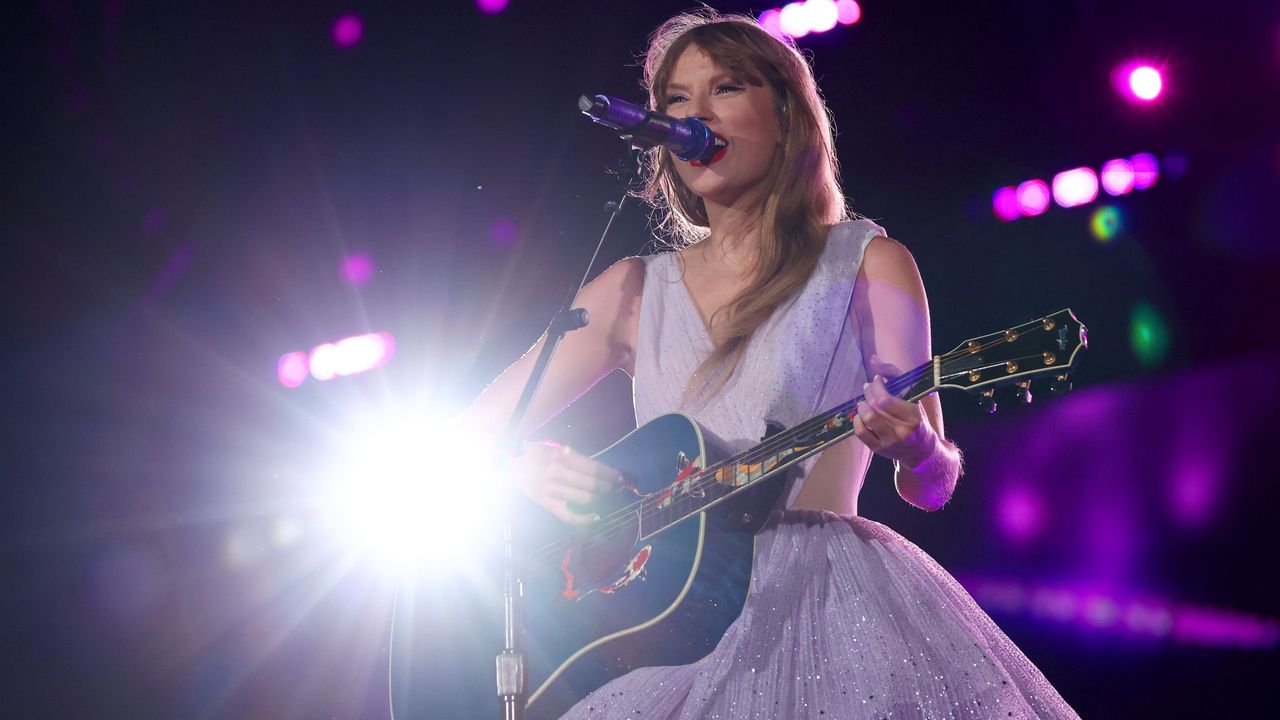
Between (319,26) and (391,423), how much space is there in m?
1.72

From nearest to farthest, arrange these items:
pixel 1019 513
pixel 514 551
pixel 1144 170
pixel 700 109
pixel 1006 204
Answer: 1. pixel 514 551
2. pixel 700 109
3. pixel 1144 170
4. pixel 1019 513
5. pixel 1006 204

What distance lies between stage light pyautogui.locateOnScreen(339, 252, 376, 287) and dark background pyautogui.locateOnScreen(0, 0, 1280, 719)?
4 centimetres

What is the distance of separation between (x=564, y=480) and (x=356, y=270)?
243 centimetres

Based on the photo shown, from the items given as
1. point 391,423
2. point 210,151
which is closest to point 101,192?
point 210,151

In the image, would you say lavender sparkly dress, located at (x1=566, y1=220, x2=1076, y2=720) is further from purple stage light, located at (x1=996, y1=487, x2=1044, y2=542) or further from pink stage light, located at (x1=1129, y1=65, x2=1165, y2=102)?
pink stage light, located at (x1=1129, y1=65, x2=1165, y2=102)

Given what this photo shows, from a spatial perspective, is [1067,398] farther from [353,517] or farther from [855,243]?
[353,517]

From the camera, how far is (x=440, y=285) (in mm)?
4340

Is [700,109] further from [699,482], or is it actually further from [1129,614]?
[1129,614]

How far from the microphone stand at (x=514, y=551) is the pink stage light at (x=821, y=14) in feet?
8.24

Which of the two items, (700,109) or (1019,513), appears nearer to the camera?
(700,109)

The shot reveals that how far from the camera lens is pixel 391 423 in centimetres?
420

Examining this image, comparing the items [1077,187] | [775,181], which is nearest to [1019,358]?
[775,181]

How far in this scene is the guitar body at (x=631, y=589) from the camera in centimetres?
185

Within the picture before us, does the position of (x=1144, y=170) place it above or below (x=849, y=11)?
below
